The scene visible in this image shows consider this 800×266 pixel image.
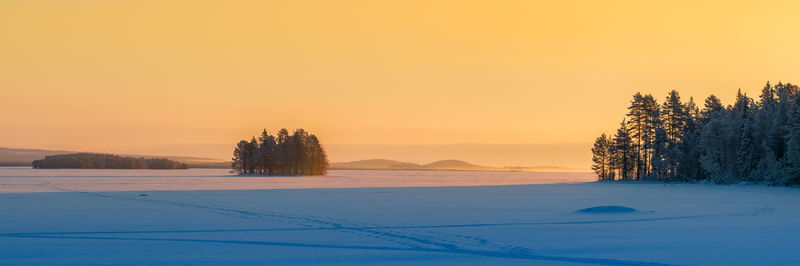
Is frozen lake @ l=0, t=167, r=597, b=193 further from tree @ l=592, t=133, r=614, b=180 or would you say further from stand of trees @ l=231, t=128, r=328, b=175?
stand of trees @ l=231, t=128, r=328, b=175

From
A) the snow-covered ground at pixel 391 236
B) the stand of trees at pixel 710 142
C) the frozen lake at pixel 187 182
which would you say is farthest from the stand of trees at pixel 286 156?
the snow-covered ground at pixel 391 236

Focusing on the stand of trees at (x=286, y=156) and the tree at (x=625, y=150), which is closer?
the tree at (x=625, y=150)

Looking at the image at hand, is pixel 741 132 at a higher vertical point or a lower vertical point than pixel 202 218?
higher

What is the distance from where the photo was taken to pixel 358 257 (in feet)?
46.9

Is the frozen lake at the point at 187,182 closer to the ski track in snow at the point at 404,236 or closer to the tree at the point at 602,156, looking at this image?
the tree at the point at 602,156

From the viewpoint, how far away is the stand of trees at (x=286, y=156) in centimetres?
15150

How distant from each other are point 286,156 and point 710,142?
313 feet

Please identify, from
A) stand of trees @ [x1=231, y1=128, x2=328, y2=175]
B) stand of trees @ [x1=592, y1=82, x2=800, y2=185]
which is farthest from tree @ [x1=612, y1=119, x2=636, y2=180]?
stand of trees @ [x1=231, y1=128, x2=328, y2=175]

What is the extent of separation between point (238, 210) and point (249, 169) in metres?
132

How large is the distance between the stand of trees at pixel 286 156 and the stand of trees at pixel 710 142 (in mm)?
67976

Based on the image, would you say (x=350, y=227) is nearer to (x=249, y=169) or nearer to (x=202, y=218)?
(x=202, y=218)

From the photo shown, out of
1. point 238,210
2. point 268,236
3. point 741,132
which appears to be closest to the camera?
point 268,236

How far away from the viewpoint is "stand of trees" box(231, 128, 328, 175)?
497 feet

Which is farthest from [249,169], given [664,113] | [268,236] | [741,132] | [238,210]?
[268,236]
